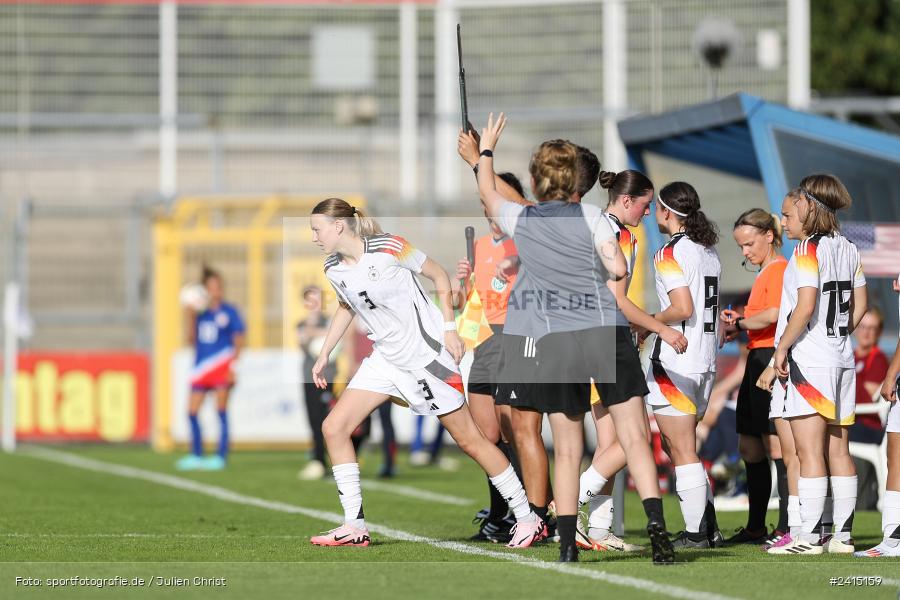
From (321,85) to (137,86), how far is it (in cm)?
281

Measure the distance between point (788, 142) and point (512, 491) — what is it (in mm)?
4550

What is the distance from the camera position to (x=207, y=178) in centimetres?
2342

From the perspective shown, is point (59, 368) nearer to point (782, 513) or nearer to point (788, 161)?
point (788, 161)

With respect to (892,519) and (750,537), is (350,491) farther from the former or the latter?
(892,519)

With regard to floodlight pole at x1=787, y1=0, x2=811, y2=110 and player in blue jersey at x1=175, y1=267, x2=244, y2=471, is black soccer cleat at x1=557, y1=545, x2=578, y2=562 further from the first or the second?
floodlight pole at x1=787, y1=0, x2=811, y2=110

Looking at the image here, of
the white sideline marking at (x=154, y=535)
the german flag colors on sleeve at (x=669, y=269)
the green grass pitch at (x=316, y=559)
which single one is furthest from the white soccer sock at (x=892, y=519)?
the white sideline marking at (x=154, y=535)

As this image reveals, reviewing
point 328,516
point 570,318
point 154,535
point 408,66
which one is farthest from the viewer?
point 408,66

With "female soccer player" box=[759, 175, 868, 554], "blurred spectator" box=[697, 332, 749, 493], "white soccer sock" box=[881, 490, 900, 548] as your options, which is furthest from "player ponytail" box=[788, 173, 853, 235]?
"blurred spectator" box=[697, 332, 749, 493]

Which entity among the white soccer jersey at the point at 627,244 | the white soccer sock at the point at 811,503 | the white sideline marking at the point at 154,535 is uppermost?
the white soccer jersey at the point at 627,244

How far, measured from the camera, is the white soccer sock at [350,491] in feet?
29.3

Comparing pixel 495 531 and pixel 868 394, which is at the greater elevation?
pixel 868 394

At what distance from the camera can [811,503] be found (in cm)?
862

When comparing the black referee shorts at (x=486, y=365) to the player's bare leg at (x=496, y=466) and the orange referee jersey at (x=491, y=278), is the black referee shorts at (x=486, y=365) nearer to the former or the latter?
the orange referee jersey at (x=491, y=278)

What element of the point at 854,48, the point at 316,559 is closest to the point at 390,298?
the point at 316,559
